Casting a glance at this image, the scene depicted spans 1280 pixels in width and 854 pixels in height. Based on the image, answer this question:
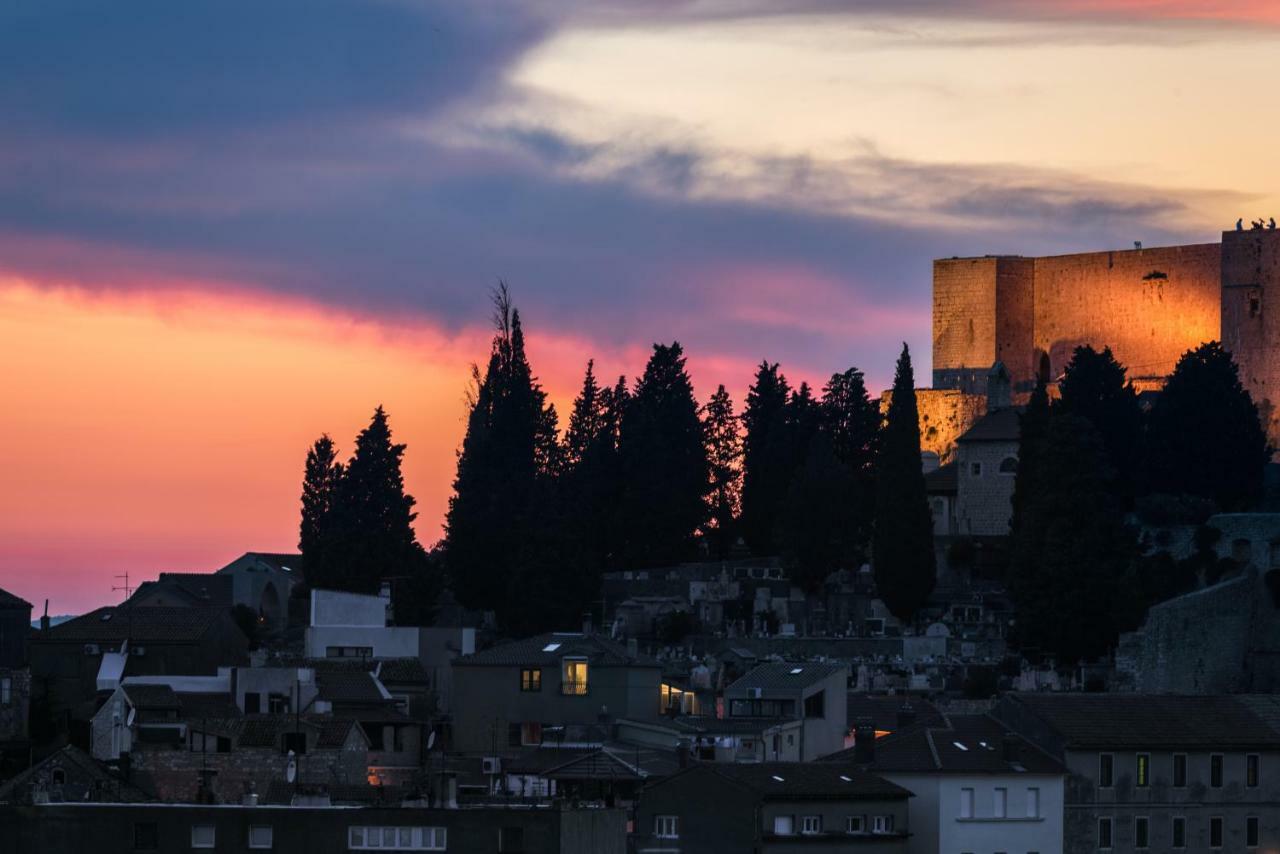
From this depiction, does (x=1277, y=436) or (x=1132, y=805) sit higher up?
(x=1277, y=436)

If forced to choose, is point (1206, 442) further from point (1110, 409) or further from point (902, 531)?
point (902, 531)

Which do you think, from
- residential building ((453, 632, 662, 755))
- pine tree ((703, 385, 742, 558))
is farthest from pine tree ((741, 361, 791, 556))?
residential building ((453, 632, 662, 755))

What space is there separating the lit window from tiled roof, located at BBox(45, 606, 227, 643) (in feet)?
85.4

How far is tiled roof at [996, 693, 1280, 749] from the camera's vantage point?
67.1 metres

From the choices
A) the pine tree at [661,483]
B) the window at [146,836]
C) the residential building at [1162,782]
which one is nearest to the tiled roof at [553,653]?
the residential building at [1162,782]

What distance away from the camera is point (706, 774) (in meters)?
61.4

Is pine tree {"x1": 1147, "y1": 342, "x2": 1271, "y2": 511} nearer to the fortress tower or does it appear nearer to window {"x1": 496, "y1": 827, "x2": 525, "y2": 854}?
the fortress tower

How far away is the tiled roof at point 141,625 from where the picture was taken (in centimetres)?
8312

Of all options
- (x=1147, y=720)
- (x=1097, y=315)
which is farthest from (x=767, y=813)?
(x=1097, y=315)

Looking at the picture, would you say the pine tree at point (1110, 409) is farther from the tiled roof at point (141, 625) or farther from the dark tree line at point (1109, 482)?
the tiled roof at point (141, 625)

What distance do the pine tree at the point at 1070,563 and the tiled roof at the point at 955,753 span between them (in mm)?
13145

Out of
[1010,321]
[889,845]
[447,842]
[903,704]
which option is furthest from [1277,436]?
[447,842]

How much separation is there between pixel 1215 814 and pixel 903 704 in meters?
9.90

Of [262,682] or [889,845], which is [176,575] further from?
[889,845]
